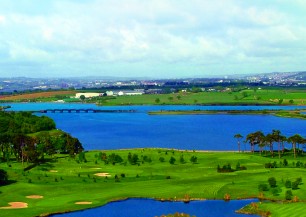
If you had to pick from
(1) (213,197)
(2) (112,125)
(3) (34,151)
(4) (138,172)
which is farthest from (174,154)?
(2) (112,125)

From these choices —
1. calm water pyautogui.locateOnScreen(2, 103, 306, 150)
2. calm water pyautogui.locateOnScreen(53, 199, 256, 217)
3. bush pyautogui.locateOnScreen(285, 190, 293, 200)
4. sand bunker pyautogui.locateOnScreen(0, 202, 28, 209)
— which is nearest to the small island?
sand bunker pyautogui.locateOnScreen(0, 202, 28, 209)

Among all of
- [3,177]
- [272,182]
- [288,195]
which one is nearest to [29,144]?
[3,177]

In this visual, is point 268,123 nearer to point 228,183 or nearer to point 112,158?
point 112,158

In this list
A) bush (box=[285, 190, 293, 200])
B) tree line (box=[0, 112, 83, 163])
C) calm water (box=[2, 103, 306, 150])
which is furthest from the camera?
calm water (box=[2, 103, 306, 150])

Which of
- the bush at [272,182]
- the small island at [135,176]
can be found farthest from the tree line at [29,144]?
the bush at [272,182]

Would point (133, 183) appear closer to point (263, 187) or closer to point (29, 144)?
point (263, 187)

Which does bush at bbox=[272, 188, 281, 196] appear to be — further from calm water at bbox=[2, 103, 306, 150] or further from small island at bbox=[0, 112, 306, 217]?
calm water at bbox=[2, 103, 306, 150]
